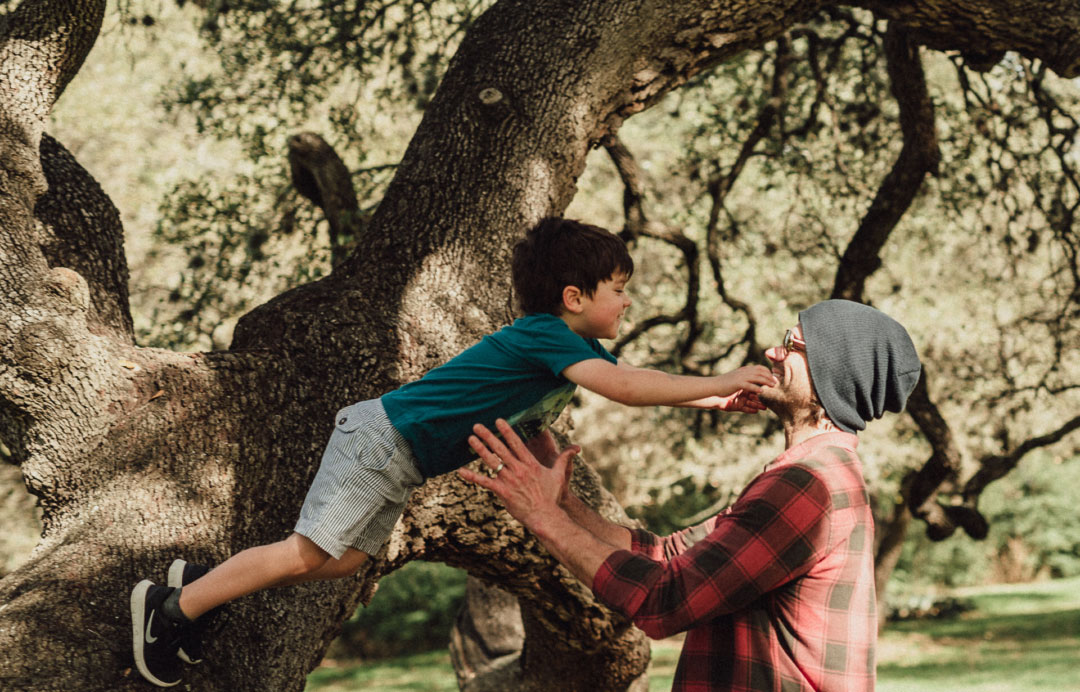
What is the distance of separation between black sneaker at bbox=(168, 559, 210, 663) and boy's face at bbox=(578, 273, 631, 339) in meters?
1.48

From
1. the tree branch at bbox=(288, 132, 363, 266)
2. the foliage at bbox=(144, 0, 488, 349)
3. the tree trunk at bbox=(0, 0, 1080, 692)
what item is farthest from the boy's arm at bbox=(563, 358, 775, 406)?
the foliage at bbox=(144, 0, 488, 349)

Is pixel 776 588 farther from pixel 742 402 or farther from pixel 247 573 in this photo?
pixel 247 573

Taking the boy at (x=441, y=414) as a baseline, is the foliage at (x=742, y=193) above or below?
above

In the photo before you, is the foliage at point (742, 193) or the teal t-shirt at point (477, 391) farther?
the foliage at point (742, 193)

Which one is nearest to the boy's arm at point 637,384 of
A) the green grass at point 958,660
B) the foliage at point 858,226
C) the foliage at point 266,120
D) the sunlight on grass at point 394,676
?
the foliage at point 266,120

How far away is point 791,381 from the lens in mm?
3102

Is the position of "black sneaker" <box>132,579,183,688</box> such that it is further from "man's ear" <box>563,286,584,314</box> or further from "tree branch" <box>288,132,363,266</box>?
"tree branch" <box>288,132,363,266</box>

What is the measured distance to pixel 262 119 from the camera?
8.84 m

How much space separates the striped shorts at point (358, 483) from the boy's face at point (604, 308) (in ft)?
2.38

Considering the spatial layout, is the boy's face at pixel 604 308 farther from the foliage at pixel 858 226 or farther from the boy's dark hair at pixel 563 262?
the foliage at pixel 858 226

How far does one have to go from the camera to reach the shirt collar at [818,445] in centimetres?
296

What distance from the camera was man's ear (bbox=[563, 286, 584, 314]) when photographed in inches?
134

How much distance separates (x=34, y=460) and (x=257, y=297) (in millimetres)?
5423

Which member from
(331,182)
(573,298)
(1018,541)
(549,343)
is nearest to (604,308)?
(573,298)
